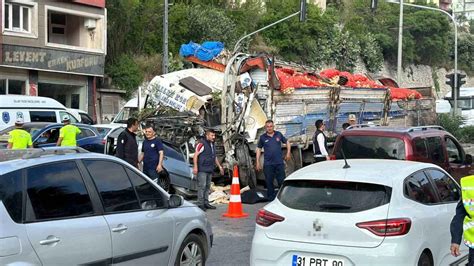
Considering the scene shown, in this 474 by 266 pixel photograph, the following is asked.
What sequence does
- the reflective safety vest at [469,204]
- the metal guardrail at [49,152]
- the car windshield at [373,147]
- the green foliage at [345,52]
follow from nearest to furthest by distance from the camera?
1. the reflective safety vest at [469,204]
2. the metal guardrail at [49,152]
3. the car windshield at [373,147]
4. the green foliage at [345,52]

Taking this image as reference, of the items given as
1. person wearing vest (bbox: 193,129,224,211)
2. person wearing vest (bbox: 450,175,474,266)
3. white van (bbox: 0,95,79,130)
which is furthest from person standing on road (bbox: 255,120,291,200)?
white van (bbox: 0,95,79,130)

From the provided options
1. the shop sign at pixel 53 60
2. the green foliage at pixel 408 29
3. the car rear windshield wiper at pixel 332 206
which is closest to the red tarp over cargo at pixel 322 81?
the car rear windshield wiper at pixel 332 206

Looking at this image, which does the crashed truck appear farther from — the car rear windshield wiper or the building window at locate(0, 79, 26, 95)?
the building window at locate(0, 79, 26, 95)

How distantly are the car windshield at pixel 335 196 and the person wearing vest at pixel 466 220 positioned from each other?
2.41 feet

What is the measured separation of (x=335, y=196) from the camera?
5.99 meters

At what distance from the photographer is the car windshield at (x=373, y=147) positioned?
33.7 ft

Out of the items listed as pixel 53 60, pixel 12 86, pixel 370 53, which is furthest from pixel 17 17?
pixel 370 53

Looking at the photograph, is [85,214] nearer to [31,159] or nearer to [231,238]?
[31,159]

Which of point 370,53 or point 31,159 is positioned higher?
point 370,53

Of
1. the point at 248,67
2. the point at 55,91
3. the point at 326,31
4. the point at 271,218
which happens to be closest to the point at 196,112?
the point at 248,67

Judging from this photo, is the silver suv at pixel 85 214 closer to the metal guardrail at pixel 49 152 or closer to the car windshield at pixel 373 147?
the metal guardrail at pixel 49 152

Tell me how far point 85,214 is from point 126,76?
27970 mm

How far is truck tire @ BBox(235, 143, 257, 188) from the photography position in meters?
15.0

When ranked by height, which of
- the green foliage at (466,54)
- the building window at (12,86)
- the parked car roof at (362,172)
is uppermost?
the green foliage at (466,54)
